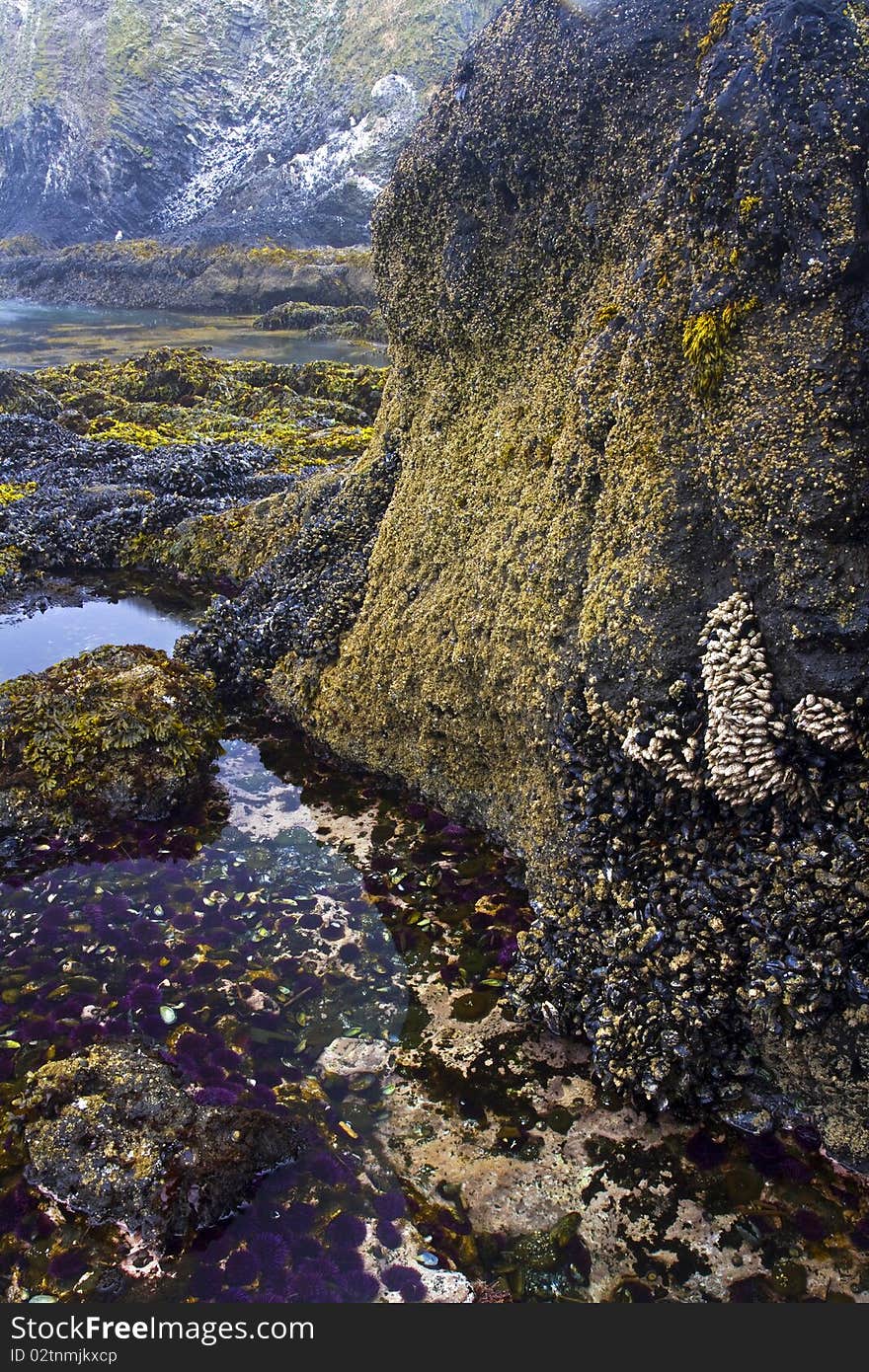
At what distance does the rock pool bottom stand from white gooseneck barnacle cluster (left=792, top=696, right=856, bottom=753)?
1.61 meters

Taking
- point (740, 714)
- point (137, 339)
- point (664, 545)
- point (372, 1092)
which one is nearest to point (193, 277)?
point (137, 339)

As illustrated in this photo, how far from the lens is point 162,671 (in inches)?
263

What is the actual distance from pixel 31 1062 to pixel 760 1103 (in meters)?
3.18

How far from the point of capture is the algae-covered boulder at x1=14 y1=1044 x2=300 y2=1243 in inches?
135

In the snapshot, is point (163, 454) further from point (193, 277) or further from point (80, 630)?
point (193, 277)

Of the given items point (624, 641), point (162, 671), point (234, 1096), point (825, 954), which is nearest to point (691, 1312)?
point (825, 954)

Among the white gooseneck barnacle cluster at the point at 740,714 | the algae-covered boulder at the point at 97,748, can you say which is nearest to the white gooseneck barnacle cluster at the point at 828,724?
the white gooseneck barnacle cluster at the point at 740,714

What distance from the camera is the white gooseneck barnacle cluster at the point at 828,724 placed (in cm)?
365

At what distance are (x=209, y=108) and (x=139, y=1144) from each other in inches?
3010

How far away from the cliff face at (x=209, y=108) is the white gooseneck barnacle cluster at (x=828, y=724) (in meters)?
51.5

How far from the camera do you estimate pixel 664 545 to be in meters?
4.27

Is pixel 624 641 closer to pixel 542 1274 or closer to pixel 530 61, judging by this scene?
pixel 542 1274

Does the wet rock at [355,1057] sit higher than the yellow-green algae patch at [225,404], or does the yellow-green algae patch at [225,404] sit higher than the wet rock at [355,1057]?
the yellow-green algae patch at [225,404]

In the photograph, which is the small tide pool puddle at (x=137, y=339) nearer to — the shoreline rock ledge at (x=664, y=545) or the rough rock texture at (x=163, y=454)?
the rough rock texture at (x=163, y=454)
